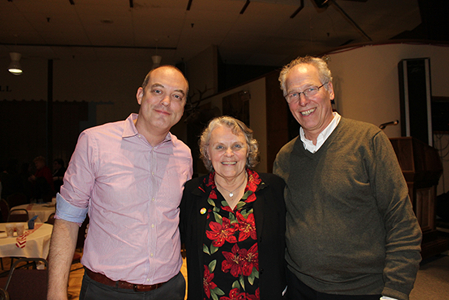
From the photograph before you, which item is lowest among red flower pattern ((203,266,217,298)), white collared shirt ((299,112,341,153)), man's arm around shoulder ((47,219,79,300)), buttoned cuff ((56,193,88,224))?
red flower pattern ((203,266,217,298))

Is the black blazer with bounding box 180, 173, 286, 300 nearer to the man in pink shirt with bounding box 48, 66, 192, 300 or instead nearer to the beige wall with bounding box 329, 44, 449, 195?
the man in pink shirt with bounding box 48, 66, 192, 300

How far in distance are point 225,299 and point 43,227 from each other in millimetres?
3537

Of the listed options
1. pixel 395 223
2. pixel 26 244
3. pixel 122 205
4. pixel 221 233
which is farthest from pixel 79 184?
pixel 26 244

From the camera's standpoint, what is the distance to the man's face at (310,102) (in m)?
1.67

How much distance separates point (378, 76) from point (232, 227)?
544 cm

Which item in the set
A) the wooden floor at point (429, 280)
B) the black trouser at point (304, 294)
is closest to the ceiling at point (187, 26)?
the wooden floor at point (429, 280)

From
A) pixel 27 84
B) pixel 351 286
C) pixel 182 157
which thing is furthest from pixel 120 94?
pixel 351 286

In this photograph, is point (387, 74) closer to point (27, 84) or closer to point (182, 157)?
point (182, 157)

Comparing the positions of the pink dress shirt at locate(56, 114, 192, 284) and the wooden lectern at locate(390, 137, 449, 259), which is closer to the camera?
the pink dress shirt at locate(56, 114, 192, 284)

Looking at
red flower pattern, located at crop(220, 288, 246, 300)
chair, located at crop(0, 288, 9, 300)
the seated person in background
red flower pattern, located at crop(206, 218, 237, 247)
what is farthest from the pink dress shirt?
the seated person in background

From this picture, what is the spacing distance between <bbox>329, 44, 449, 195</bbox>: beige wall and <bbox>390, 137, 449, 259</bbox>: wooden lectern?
120cm

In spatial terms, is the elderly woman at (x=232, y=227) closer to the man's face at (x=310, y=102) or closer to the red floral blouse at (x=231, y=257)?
the red floral blouse at (x=231, y=257)

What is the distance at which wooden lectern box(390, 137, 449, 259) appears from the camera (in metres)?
4.29

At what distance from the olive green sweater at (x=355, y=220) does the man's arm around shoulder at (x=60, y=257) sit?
1.20 metres
